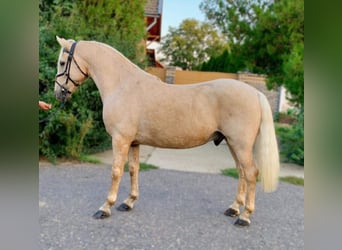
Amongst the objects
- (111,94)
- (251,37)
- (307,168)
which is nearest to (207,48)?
(251,37)

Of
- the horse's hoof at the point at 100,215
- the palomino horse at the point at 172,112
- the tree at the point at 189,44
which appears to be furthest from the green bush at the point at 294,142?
the tree at the point at 189,44

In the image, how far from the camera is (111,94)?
8.45 feet

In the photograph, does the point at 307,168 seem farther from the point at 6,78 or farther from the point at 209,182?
the point at 209,182

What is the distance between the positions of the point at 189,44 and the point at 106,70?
61.1 feet

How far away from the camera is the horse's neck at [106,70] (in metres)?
2.60

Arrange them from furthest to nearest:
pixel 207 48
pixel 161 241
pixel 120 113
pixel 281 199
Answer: pixel 207 48 < pixel 281 199 < pixel 120 113 < pixel 161 241

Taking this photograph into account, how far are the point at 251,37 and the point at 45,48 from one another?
4.29 metres

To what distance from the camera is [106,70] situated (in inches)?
102

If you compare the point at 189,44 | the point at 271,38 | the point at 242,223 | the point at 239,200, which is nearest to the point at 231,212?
the point at 239,200

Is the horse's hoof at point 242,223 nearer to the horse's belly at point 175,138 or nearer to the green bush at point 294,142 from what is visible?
the horse's belly at point 175,138

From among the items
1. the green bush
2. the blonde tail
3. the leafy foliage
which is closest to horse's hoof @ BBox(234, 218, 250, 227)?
the blonde tail

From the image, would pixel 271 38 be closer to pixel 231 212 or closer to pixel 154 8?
pixel 231 212

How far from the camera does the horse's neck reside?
8.52 ft

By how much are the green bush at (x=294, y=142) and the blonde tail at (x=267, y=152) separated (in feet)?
9.09
